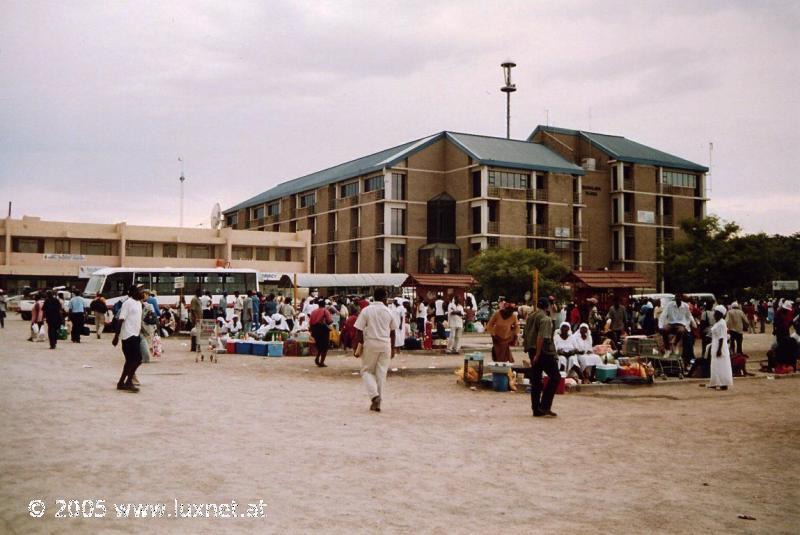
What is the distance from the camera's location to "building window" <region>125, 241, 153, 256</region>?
6097 centimetres

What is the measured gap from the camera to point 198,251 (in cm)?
6431

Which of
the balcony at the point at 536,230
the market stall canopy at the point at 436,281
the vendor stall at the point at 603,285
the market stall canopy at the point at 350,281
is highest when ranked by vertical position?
the balcony at the point at 536,230

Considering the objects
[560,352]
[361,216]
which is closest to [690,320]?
[560,352]

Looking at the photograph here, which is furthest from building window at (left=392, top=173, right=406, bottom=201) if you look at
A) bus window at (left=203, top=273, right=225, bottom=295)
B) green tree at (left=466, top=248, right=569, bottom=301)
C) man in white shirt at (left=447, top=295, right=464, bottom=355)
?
man in white shirt at (left=447, top=295, right=464, bottom=355)

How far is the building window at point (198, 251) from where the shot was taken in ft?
209

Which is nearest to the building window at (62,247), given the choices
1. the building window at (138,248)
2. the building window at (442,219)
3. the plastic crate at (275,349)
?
the building window at (138,248)

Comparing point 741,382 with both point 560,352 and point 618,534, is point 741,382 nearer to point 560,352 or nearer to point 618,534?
point 560,352

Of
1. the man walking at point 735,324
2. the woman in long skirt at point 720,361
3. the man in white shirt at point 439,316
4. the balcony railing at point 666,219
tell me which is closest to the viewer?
the woman in long skirt at point 720,361

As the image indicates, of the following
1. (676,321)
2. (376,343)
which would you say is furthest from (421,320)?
(376,343)

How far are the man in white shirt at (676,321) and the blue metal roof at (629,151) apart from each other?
49.1m

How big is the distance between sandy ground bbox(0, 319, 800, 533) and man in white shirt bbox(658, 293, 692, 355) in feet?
13.2

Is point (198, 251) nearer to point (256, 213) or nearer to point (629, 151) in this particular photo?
point (256, 213)

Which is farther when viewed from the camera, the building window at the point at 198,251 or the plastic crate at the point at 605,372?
the building window at the point at 198,251

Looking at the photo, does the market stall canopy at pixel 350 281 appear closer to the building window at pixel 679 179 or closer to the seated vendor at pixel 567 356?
the building window at pixel 679 179
